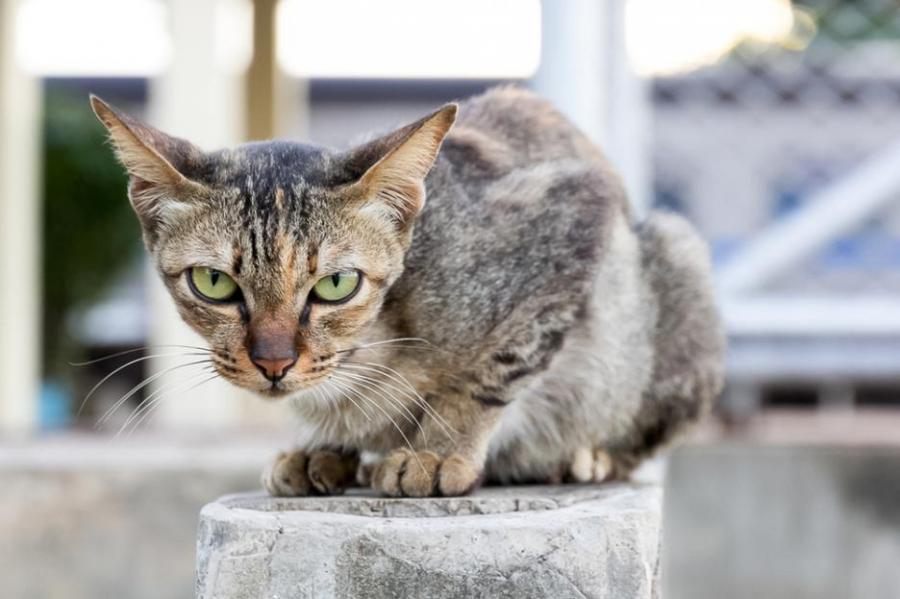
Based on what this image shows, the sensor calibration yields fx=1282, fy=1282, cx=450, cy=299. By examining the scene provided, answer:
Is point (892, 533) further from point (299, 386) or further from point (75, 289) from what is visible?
point (75, 289)

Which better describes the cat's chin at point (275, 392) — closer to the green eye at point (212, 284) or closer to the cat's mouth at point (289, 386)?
the cat's mouth at point (289, 386)

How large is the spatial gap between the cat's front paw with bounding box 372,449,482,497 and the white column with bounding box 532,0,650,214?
1.18 metres

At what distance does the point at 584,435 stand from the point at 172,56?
16.8 feet

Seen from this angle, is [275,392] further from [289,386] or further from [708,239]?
[708,239]

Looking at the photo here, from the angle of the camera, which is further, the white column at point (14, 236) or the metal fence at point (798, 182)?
the white column at point (14, 236)

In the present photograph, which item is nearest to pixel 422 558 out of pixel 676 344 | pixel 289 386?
pixel 289 386

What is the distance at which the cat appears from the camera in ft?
6.67

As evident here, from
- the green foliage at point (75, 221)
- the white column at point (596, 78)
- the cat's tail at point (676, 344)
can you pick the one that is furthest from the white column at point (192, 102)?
the cat's tail at point (676, 344)

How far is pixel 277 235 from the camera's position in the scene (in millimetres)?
1999

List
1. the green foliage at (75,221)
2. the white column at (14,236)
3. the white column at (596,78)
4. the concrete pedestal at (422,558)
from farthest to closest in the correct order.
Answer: the green foliage at (75,221)
the white column at (14,236)
the white column at (596,78)
the concrete pedestal at (422,558)

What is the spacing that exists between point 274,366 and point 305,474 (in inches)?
16.8

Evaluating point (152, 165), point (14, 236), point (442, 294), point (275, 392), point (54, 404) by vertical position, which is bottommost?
point (54, 404)

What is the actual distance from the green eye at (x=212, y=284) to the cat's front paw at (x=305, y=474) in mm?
430

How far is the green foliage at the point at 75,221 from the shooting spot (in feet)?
32.9
